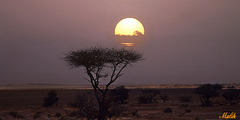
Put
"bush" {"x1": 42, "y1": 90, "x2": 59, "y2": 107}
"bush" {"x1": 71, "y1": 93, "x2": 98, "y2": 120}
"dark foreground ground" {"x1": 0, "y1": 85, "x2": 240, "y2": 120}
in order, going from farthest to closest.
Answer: "bush" {"x1": 42, "y1": 90, "x2": 59, "y2": 107} → "dark foreground ground" {"x1": 0, "y1": 85, "x2": 240, "y2": 120} → "bush" {"x1": 71, "y1": 93, "x2": 98, "y2": 120}

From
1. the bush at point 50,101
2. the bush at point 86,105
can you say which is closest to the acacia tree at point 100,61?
the bush at point 86,105

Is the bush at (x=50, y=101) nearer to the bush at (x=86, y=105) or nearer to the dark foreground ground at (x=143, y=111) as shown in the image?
the dark foreground ground at (x=143, y=111)

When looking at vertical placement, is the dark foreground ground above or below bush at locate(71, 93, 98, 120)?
below

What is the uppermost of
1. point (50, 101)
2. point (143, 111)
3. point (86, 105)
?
point (86, 105)

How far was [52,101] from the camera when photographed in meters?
56.9

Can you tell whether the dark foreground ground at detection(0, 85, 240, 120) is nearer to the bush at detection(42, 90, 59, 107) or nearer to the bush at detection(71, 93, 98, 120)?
the bush at detection(71, 93, 98, 120)

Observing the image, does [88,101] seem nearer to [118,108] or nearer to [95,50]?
[118,108]

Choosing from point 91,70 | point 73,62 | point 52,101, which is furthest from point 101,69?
point 52,101

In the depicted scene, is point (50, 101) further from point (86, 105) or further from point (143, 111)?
point (86, 105)

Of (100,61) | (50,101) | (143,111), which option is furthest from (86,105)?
(50,101)

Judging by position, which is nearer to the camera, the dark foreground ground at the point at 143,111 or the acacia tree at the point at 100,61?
the acacia tree at the point at 100,61

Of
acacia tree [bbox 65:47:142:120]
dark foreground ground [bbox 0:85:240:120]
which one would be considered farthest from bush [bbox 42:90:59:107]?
acacia tree [bbox 65:47:142:120]

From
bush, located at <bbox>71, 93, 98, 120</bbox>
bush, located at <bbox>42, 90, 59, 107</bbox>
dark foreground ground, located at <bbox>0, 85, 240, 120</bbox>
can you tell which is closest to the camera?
bush, located at <bbox>71, 93, 98, 120</bbox>

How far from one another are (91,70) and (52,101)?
116ft
